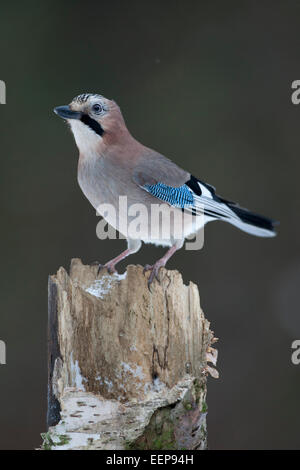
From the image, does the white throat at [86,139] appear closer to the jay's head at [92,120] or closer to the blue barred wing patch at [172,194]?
the jay's head at [92,120]

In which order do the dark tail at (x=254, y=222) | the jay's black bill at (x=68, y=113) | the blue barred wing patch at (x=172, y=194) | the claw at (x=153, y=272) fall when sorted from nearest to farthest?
the claw at (x=153, y=272) < the jay's black bill at (x=68, y=113) < the blue barred wing patch at (x=172, y=194) < the dark tail at (x=254, y=222)

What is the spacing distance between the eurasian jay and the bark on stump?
2.13ft

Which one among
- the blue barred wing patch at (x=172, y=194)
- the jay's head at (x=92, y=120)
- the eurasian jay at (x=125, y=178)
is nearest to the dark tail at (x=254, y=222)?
the eurasian jay at (x=125, y=178)

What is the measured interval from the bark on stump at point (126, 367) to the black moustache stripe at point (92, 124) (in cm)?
107

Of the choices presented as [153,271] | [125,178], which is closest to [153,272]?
[153,271]

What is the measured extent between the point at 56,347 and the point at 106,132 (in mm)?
1444

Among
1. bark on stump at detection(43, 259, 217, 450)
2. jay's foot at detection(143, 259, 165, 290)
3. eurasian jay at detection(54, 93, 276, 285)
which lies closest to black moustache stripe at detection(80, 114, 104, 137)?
eurasian jay at detection(54, 93, 276, 285)

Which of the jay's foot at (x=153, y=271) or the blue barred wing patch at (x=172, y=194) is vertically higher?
the blue barred wing patch at (x=172, y=194)

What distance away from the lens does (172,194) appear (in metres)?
4.01

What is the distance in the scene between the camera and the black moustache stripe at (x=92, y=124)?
376 centimetres

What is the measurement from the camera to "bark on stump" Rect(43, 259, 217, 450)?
9.45 ft

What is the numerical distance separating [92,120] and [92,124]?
3cm

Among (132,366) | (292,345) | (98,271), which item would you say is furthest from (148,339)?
(292,345)
